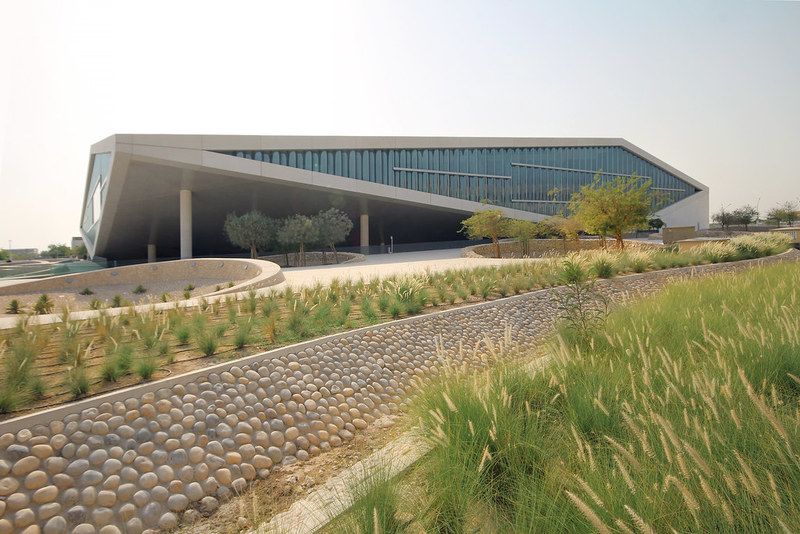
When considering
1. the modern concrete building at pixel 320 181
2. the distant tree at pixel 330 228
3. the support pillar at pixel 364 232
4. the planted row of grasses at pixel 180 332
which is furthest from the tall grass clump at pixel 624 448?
the support pillar at pixel 364 232

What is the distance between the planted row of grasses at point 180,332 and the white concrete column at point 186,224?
82.3ft

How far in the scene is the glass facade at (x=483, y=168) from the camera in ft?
115

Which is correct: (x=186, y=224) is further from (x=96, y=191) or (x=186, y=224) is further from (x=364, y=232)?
(x=364, y=232)

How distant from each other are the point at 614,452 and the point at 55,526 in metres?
4.06

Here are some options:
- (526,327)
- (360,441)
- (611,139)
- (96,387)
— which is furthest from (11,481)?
(611,139)

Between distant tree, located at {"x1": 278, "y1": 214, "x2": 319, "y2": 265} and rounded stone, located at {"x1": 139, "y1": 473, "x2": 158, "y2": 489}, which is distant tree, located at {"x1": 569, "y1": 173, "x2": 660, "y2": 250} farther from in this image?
rounded stone, located at {"x1": 139, "y1": 473, "x2": 158, "y2": 489}

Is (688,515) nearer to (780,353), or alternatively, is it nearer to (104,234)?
(780,353)

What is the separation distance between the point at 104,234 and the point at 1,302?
26.0m

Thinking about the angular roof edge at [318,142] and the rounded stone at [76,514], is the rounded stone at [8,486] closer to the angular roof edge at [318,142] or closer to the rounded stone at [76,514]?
the rounded stone at [76,514]

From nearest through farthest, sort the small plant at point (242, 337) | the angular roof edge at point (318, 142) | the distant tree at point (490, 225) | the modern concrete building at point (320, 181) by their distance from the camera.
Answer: the small plant at point (242, 337)
the angular roof edge at point (318, 142)
the modern concrete building at point (320, 181)
the distant tree at point (490, 225)

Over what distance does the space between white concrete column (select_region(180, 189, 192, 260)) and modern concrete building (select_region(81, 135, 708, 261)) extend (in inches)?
3.0

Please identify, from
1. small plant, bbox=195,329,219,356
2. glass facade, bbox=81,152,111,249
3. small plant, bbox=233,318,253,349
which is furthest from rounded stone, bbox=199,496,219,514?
glass facade, bbox=81,152,111,249

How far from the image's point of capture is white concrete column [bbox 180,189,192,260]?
106 feet

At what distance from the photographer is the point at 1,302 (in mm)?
16734
